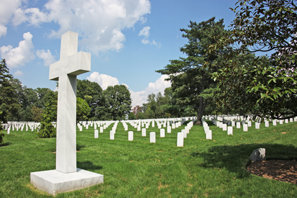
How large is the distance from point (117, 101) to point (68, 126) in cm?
5860

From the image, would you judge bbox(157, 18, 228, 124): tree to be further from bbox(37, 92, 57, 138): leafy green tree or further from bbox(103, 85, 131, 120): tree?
bbox(103, 85, 131, 120): tree

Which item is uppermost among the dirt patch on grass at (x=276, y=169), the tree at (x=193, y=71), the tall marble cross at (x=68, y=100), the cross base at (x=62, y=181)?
the tree at (x=193, y=71)

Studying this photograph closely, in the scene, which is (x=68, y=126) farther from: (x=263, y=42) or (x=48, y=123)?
(x=48, y=123)

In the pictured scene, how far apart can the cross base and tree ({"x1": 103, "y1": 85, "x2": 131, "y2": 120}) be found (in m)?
55.7

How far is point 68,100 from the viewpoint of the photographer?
5688mm

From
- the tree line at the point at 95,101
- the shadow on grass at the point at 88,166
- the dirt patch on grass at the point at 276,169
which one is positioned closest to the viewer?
the dirt patch on grass at the point at 276,169

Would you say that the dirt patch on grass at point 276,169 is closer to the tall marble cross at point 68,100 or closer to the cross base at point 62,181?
the cross base at point 62,181

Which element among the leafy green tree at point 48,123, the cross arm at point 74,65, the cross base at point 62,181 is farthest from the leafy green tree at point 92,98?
the cross base at point 62,181

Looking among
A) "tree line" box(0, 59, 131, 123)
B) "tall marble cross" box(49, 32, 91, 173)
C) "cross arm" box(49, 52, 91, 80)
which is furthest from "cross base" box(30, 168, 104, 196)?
"tree line" box(0, 59, 131, 123)

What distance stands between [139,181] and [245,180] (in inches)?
110

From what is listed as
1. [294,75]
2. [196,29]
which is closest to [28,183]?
[294,75]

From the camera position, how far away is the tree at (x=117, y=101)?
61938 mm

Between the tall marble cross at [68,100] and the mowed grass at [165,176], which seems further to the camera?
the tall marble cross at [68,100]

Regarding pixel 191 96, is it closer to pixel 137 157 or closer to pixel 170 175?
pixel 137 157
